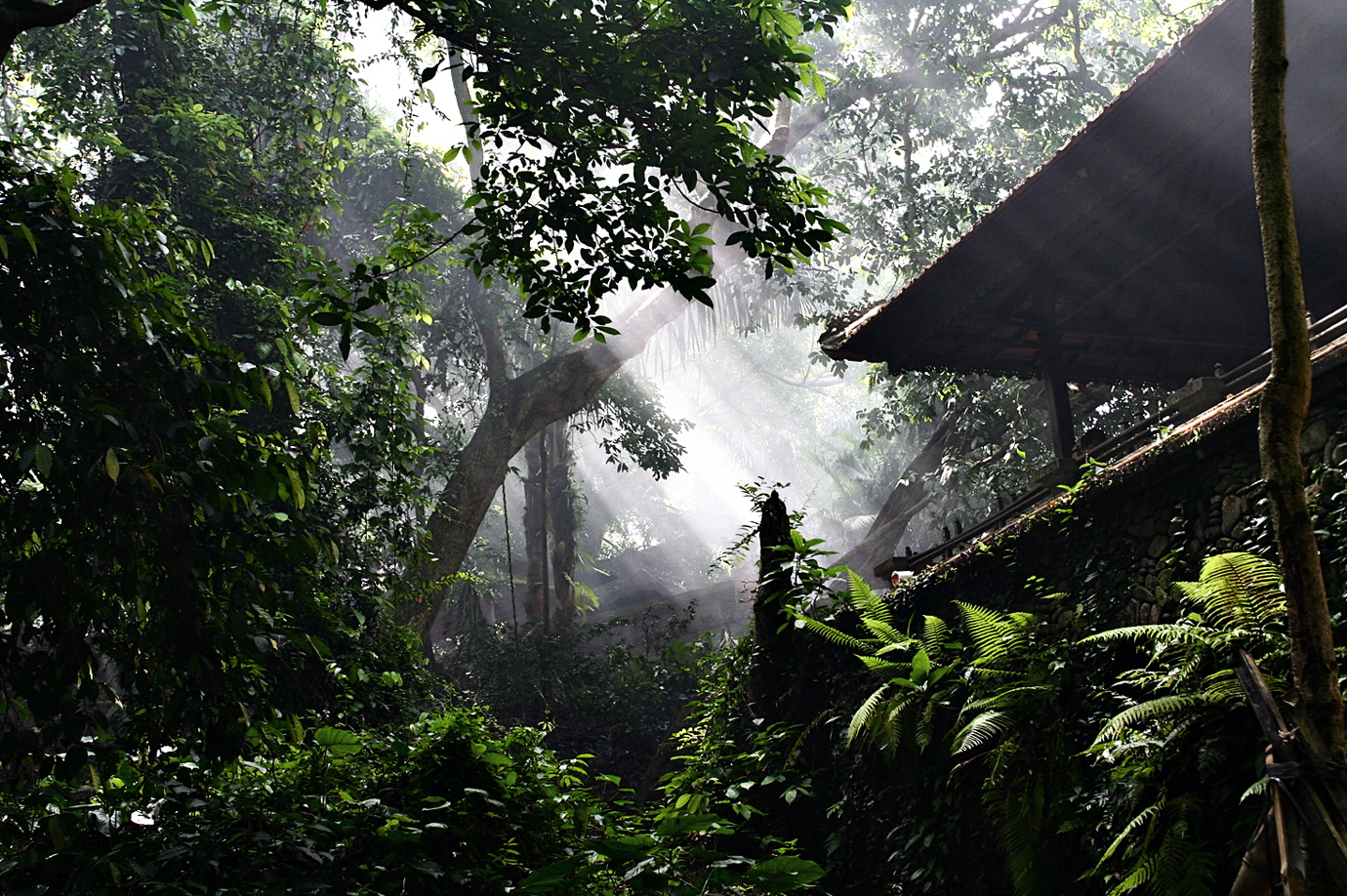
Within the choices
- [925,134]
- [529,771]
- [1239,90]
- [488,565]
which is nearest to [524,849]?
[529,771]

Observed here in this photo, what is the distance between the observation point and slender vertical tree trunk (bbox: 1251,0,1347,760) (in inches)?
107

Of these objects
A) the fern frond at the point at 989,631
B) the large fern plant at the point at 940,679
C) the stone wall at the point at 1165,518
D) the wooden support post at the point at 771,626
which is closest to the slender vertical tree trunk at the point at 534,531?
the wooden support post at the point at 771,626

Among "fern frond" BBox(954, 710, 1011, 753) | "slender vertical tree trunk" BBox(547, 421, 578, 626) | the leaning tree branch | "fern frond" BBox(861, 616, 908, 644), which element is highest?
"slender vertical tree trunk" BBox(547, 421, 578, 626)

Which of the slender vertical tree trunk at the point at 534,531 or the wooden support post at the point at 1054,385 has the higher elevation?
the slender vertical tree trunk at the point at 534,531

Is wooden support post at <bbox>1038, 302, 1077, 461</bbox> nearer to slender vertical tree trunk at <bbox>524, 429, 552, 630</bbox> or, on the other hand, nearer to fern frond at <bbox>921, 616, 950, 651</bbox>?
fern frond at <bbox>921, 616, 950, 651</bbox>

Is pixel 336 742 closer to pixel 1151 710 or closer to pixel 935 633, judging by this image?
pixel 935 633

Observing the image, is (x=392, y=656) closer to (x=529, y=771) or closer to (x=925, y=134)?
(x=529, y=771)

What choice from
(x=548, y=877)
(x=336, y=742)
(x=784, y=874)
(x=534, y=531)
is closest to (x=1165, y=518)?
(x=784, y=874)

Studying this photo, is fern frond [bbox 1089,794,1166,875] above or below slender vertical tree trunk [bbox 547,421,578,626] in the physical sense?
below

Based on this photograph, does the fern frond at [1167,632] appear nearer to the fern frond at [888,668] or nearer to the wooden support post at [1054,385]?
the fern frond at [888,668]

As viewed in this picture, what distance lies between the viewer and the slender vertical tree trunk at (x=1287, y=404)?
2715 millimetres

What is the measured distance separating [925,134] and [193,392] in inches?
722

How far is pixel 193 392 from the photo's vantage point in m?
3.67

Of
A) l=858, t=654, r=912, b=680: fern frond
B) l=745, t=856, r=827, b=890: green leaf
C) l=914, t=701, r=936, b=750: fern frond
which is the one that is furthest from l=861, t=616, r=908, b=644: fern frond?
l=745, t=856, r=827, b=890: green leaf
